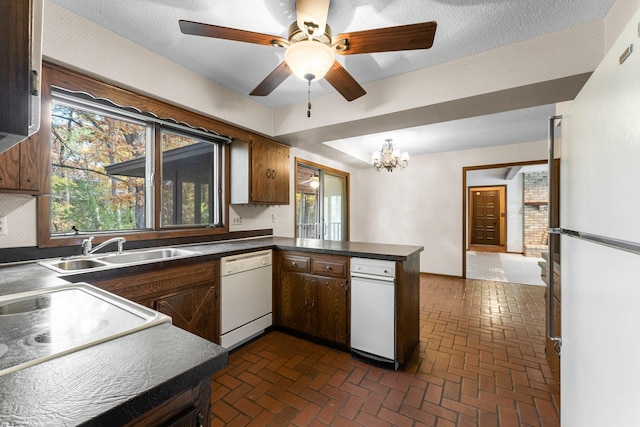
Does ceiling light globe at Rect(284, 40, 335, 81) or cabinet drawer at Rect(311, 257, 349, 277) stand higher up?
ceiling light globe at Rect(284, 40, 335, 81)

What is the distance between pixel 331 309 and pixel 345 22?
224cm

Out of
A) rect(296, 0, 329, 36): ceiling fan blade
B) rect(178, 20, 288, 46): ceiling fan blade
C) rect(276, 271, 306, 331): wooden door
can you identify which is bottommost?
rect(276, 271, 306, 331): wooden door

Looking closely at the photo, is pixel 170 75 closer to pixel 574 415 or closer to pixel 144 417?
pixel 144 417

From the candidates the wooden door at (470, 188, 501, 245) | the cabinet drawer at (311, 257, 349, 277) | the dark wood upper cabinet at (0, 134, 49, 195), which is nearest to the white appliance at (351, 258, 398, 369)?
the cabinet drawer at (311, 257, 349, 277)

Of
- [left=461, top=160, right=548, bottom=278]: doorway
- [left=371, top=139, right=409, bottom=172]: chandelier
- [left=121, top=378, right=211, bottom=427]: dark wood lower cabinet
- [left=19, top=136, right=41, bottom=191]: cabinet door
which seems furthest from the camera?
[left=461, top=160, right=548, bottom=278]: doorway

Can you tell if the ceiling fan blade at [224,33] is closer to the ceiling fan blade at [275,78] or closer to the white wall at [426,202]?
the ceiling fan blade at [275,78]

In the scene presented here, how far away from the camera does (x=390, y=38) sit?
140 cm

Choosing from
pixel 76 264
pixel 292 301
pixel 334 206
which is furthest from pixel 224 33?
pixel 334 206

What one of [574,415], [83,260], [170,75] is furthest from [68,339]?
[170,75]

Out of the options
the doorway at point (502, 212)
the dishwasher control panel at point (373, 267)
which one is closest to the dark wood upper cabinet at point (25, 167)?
the dishwasher control panel at point (373, 267)

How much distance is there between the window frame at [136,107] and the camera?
5.36 ft

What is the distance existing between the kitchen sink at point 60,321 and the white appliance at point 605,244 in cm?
125

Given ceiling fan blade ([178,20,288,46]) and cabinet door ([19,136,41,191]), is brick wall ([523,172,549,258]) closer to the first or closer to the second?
ceiling fan blade ([178,20,288,46])

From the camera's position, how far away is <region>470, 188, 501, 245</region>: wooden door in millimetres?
8664
